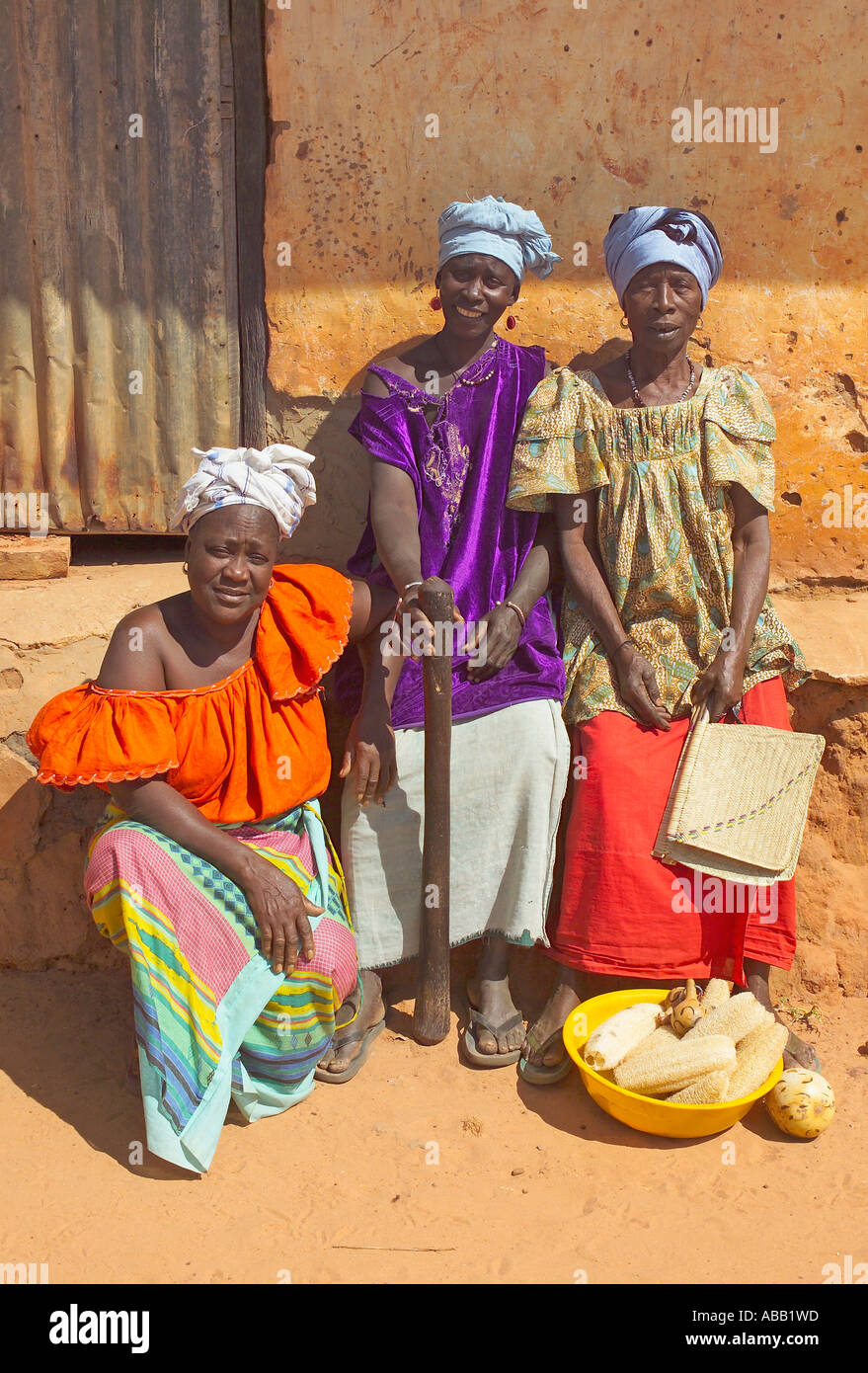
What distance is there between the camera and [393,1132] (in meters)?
3.25

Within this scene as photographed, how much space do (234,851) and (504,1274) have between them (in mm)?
1207

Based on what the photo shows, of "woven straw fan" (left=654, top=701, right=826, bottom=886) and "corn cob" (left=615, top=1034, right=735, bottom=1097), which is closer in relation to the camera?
"corn cob" (left=615, top=1034, right=735, bottom=1097)

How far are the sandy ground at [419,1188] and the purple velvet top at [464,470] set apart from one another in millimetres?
1282

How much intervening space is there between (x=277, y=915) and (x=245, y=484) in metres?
1.14

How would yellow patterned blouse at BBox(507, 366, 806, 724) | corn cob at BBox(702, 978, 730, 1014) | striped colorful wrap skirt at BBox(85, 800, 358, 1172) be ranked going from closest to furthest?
striped colorful wrap skirt at BBox(85, 800, 358, 1172) < corn cob at BBox(702, 978, 730, 1014) < yellow patterned blouse at BBox(507, 366, 806, 724)

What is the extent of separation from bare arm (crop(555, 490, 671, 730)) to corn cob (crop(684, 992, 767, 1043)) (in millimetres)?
831

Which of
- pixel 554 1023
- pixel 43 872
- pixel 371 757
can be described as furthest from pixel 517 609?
pixel 43 872

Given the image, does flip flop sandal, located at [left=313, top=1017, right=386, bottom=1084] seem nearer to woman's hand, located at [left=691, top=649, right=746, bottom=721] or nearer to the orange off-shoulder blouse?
the orange off-shoulder blouse

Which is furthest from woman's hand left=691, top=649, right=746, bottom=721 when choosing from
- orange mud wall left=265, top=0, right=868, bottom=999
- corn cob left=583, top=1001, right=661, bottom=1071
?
corn cob left=583, top=1001, right=661, bottom=1071

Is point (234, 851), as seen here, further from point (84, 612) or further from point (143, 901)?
point (84, 612)

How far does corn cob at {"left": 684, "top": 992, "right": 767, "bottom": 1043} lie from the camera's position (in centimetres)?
328

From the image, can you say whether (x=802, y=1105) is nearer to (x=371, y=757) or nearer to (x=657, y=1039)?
(x=657, y=1039)

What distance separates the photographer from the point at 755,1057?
10.6 ft

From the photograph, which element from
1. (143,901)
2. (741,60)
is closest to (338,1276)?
(143,901)
